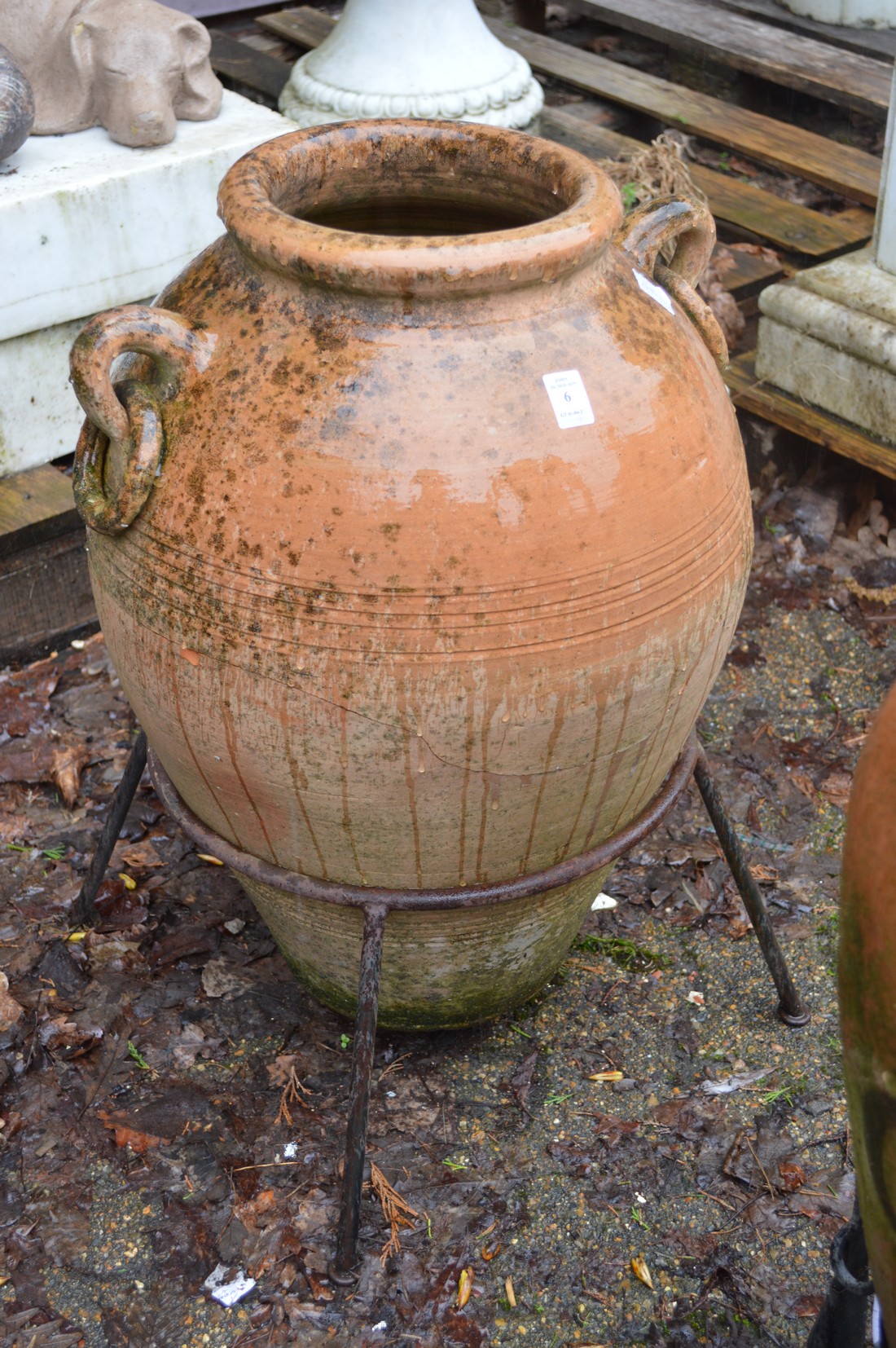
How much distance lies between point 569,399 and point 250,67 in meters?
3.80

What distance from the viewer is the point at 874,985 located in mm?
1074

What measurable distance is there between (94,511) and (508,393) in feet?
1.91

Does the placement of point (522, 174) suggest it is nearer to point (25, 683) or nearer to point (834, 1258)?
point (834, 1258)

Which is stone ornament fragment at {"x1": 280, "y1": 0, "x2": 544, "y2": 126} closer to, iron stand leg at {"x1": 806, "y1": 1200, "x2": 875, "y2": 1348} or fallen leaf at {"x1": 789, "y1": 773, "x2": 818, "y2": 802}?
fallen leaf at {"x1": 789, "y1": 773, "x2": 818, "y2": 802}

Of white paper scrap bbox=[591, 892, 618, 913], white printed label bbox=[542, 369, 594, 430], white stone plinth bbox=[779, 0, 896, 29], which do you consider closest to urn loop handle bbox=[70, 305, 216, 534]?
white printed label bbox=[542, 369, 594, 430]

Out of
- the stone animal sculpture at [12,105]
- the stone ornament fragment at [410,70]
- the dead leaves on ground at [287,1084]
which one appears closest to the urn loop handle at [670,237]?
the dead leaves on ground at [287,1084]

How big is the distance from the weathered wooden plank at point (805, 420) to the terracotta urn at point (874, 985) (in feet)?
7.88

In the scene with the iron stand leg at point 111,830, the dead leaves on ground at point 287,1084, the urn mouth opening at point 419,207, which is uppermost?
the urn mouth opening at point 419,207

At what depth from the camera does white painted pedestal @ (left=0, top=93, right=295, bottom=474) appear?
3178 mm

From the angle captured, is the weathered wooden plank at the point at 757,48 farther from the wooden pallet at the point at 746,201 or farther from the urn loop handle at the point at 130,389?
the urn loop handle at the point at 130,389

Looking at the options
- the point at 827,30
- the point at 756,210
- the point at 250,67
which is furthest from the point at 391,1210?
the point at 827,30

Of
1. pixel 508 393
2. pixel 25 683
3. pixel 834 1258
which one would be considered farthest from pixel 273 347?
pixel 25 683

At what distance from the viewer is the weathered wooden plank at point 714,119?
4.18 meters

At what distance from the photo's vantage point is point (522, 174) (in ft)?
6.70
